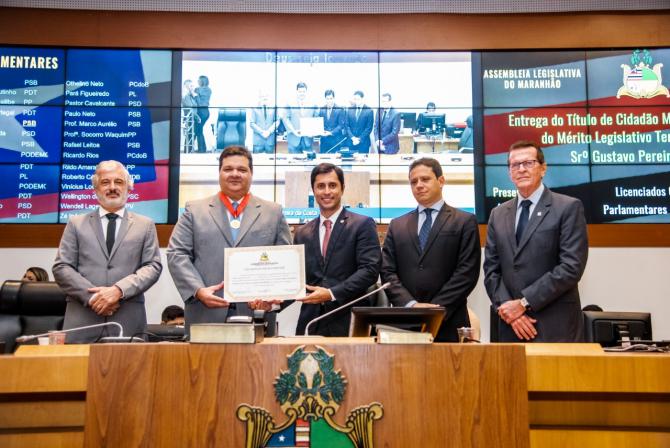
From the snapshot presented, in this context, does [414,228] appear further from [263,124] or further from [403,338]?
[263,124]

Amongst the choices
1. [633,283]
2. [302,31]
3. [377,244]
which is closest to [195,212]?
[377,244]

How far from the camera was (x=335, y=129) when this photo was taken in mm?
5887

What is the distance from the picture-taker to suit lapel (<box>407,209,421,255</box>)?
3.34 m

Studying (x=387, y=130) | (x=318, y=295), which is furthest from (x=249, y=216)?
(x=387, y=130)

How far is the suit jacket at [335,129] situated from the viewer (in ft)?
19.3

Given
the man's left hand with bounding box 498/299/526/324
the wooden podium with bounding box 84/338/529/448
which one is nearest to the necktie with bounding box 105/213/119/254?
the wooden podium with bounding box 84/338/529/448

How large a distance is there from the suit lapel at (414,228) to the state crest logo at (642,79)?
136 inches

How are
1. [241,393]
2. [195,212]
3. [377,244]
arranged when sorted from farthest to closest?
[377,244] → [195,212] → [241,393]

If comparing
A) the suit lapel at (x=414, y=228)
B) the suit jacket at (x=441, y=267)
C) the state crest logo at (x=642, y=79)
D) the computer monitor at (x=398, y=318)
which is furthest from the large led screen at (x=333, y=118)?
the computer monitor at (x=398, y=318)

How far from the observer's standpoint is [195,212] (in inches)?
122

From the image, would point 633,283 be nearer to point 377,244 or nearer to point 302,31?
point 377,244

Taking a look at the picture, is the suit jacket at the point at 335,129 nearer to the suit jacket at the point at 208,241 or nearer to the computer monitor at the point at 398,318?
the suit jacket at the point at 208,241

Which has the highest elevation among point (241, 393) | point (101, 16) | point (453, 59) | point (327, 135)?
point (101, 16)

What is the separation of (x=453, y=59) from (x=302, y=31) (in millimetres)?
1483
